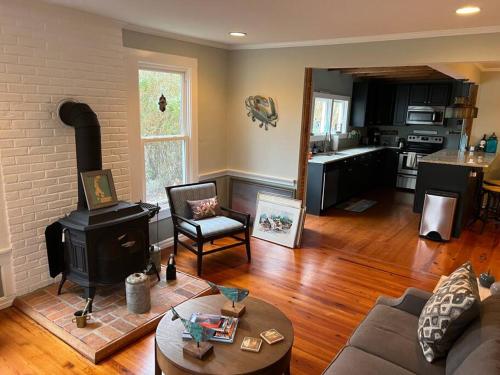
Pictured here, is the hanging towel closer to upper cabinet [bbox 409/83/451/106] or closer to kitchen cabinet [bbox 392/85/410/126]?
kitchen cabinet [bbox 392/85/410/126]

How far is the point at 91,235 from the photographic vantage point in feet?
8.82

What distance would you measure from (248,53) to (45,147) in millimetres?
2699

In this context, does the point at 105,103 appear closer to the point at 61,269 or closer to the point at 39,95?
the point at 39,95

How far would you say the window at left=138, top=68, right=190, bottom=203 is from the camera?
3.83 metres

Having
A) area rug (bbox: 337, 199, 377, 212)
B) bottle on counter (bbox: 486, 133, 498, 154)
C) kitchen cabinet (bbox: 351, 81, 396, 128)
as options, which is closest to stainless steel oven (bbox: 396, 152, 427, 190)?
kitchen cabinet (bbox: 351, 81, 396, 128)

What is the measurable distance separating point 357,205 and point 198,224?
3533mm

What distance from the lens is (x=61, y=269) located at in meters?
2.98

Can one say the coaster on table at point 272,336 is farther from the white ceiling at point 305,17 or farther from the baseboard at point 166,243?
the baseboard at point 166,243

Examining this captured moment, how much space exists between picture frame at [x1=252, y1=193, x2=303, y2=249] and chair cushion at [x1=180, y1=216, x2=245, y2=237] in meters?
Result: 0.74

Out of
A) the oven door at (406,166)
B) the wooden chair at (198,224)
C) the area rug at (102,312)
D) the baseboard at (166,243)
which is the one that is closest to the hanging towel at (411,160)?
the oven door at (406,166)

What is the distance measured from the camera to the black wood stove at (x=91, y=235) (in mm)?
2734

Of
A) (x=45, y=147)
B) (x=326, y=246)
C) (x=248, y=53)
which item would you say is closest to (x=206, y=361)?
(x=45, y=147)

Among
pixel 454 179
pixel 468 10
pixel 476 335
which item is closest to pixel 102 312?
pixel 476 335

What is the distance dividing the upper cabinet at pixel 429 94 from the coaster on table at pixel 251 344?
671 cm
